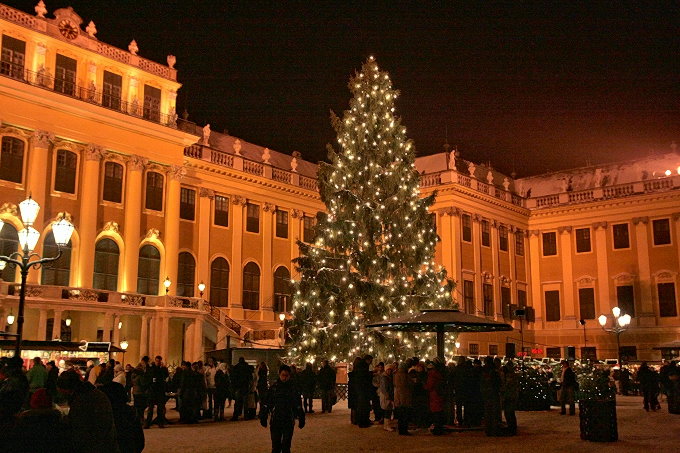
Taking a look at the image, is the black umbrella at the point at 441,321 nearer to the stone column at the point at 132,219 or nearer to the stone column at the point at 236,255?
the stone column at the point at 132,219

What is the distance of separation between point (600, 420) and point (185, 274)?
2702 centimetres

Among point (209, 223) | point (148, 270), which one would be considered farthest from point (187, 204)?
point (148, 270)

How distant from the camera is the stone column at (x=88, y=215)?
3125 cm

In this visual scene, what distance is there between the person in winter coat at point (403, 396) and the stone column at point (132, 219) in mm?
20770

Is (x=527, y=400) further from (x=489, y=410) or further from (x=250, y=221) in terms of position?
(x=250, y=221)

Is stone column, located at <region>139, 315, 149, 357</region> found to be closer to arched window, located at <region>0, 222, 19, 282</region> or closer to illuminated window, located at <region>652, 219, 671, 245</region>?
arched window, located at <region>0, 222, 19, 282</region>

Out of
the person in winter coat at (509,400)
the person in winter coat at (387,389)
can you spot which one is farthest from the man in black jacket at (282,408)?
the person in winter coat at (387,389)

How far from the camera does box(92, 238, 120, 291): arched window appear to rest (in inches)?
1286

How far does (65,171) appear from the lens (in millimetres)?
32000

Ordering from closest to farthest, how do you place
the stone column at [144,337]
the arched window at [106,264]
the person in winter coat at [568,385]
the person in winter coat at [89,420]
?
the person in winter coat at [89,420]
the person in winter coat at [568,385]
the arched window at [106,264]
the stone column at [144,337]

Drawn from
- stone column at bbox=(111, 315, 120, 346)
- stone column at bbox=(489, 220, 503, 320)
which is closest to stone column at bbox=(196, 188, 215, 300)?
stone column at bbox=(111, 315, 120, 346)

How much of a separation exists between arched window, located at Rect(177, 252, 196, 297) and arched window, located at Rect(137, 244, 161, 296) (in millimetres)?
1766

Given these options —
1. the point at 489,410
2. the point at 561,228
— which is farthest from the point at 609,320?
the point at 489,410

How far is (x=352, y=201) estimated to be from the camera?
77.7 feet
